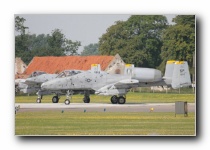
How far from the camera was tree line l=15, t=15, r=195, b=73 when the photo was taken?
92.9 ft

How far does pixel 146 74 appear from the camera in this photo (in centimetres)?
2888

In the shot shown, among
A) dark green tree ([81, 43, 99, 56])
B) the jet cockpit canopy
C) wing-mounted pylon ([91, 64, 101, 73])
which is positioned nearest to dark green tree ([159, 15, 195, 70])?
wing-mounted pylon ([91, 64, 101, 73])

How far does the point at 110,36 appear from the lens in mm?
28453

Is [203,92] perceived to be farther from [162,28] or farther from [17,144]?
[17,144]

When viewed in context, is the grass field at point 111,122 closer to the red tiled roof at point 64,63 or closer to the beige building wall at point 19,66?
the beige building wall at point 19,66

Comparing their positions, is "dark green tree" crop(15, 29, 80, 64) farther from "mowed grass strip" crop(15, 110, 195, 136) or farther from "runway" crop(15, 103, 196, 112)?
"mowed grass strip" crop(15, 110, 195, 136)

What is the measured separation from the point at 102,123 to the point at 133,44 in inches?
85.8

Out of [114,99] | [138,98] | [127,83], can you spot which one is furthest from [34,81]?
[138,98]

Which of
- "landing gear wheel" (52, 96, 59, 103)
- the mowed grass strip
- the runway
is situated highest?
"landing gear wheel" (52, 96, 59, 103)

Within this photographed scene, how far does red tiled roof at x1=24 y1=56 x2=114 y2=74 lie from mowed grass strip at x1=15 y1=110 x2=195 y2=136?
1124 mm

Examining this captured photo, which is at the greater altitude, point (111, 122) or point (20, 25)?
point (20, 25)

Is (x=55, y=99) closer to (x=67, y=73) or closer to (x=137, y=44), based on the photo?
(x=67, y=73)
